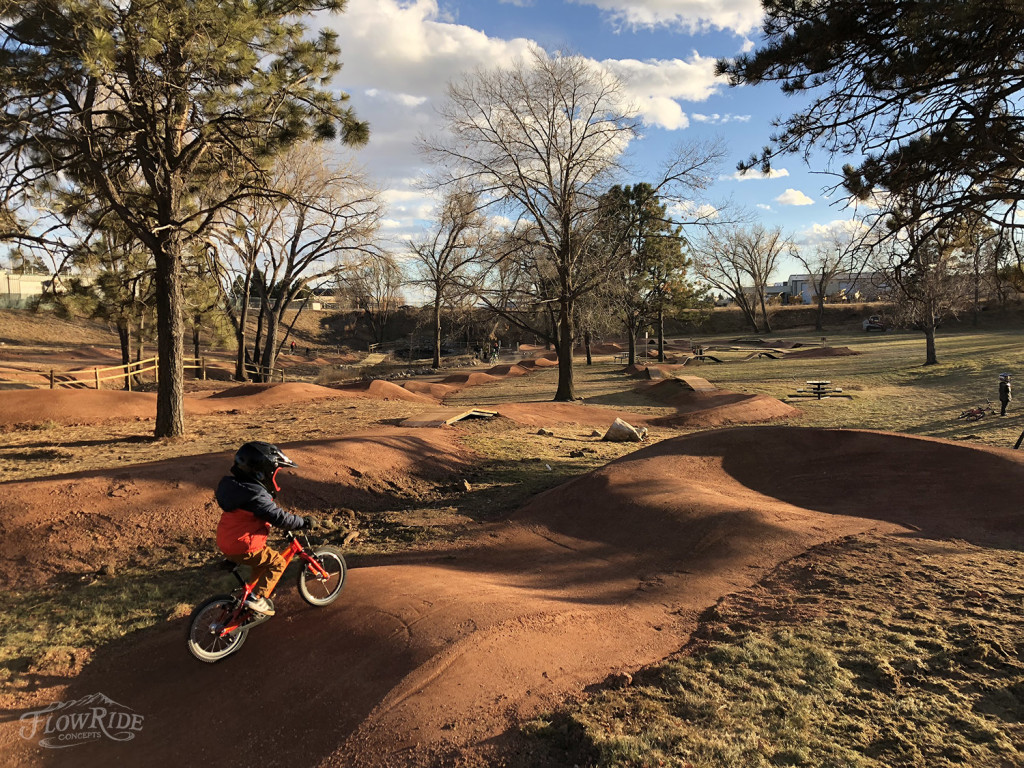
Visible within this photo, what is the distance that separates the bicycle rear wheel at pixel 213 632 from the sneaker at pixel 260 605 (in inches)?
4.4

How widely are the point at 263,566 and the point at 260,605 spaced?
293mm

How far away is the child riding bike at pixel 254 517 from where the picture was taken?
14.3 feet

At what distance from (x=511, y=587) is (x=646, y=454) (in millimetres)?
5436

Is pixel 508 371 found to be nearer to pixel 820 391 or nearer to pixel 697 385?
pixel 697 385

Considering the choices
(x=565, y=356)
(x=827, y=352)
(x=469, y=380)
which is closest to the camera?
(x=565, y=356)

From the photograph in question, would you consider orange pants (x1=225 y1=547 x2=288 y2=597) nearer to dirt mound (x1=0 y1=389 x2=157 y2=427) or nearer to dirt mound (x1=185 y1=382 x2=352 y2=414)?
dirt mound (x1=0 y1=389 x2=157 y2=427)

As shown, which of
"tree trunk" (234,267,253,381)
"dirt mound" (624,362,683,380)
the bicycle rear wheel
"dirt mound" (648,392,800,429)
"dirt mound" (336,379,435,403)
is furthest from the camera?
"dirt mound" (624,362,683,380)

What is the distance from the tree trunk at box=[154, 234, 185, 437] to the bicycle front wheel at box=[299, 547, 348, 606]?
9675 millimetres

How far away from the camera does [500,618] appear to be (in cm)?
444

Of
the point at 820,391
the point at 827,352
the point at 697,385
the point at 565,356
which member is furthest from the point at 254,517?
the point at 827,352

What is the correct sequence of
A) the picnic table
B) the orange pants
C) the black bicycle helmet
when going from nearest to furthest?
1. the black bicycle helmet
2. the orange pants
3. the picnic table

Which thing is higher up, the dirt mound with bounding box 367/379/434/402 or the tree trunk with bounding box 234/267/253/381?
the tree trunk with bounding box 234/267/253/381

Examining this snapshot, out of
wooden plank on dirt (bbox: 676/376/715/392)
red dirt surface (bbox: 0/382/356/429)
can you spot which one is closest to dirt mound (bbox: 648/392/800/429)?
wooden plank on dirt (bbox: 676/376/715/392)

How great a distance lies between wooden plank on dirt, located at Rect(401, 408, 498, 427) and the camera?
14992 mm
